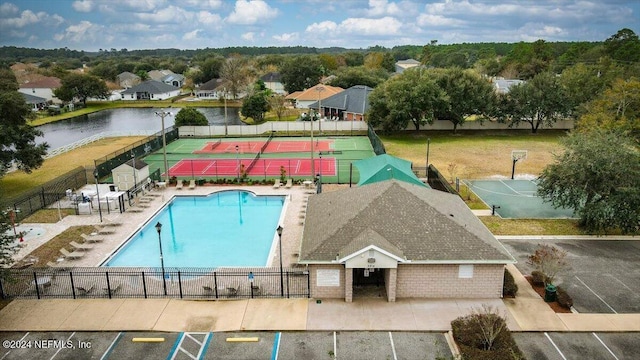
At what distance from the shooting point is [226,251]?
85.8 ft

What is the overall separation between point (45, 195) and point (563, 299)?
34.2 metres

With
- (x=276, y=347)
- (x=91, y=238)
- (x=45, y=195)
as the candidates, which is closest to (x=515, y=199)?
(x=276, y=347)

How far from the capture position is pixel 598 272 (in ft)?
71.8

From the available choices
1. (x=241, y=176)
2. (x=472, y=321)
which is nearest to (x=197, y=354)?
(x=472, y=321)

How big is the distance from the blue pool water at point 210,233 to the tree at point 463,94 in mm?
31834

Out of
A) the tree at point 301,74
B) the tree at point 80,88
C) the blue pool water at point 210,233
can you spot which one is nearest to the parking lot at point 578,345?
the blue pool water at point 210,233

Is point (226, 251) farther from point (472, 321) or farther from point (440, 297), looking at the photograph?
point (472, 321)

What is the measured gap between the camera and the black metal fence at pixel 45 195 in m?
30.7

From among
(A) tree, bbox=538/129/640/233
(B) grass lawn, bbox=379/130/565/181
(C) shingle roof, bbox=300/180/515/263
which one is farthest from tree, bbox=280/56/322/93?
(C) shingle roof, bbox=300/180/515/263

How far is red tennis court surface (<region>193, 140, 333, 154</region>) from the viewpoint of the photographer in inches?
2007

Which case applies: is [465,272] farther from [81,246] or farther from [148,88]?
[148,88]

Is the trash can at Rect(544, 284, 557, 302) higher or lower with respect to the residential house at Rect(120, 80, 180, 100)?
lower

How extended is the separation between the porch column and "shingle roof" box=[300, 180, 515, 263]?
885 millimetres

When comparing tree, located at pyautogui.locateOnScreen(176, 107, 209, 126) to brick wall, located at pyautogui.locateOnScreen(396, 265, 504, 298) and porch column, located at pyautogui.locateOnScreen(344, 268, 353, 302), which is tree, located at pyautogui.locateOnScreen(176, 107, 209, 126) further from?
brick wall, located at pyautogui.locateOnScreen(396, 265, 504, 298)
